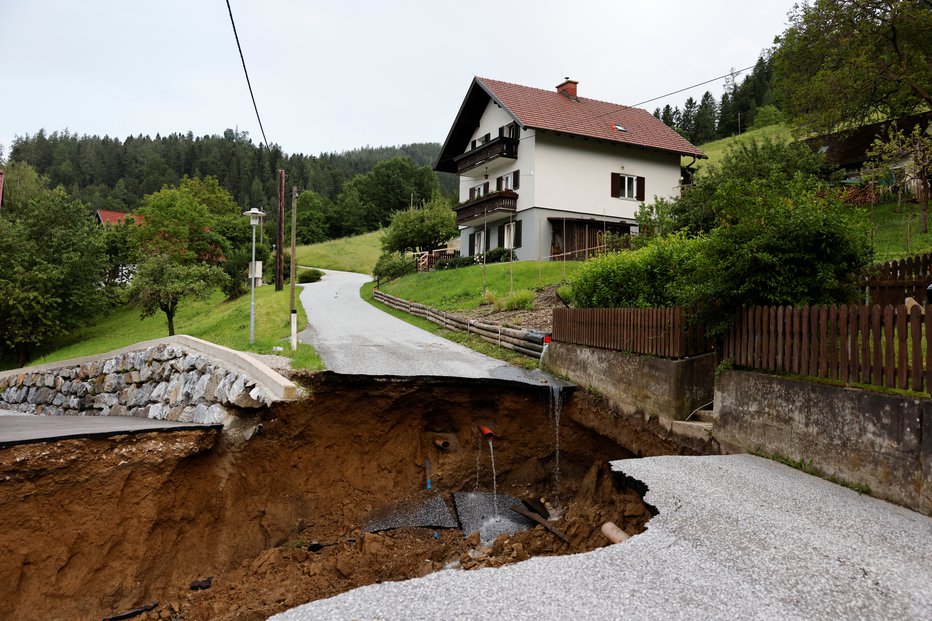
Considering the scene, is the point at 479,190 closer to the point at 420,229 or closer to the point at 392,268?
the point at 420,229

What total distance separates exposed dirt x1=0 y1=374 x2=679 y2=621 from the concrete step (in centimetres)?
36

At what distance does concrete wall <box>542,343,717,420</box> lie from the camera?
873 cm

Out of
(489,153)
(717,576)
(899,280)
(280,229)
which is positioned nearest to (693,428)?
(717,576)

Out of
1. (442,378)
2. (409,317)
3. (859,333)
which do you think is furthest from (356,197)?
(859,333)

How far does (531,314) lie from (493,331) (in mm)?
1928

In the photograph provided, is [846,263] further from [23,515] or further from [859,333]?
[23,515]

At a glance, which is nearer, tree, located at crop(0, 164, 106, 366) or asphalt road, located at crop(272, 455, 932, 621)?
asphalt road, located at crop(272, 455, 932, 621)

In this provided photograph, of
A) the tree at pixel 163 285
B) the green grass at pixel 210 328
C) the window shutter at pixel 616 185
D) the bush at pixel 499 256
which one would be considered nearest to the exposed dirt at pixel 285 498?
the green grass at pixel 210 328

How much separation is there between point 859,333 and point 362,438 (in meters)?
8.01

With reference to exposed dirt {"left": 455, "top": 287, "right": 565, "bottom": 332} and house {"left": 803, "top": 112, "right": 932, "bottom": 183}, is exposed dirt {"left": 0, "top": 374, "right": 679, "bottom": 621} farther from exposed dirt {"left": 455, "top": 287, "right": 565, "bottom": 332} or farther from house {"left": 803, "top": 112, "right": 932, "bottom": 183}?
house {"left": 803, "top": 112, "right": 932, "bottom": 183}

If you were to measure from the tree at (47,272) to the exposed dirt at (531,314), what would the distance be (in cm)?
2301

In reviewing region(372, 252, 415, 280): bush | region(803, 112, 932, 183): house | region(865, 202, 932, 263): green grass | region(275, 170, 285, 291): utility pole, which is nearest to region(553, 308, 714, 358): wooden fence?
region(865, 202, 932, 263): green grass

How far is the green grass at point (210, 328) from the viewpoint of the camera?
14.8 m

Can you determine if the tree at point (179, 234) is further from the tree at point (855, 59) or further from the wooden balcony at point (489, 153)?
the tree at point (855, 59)
